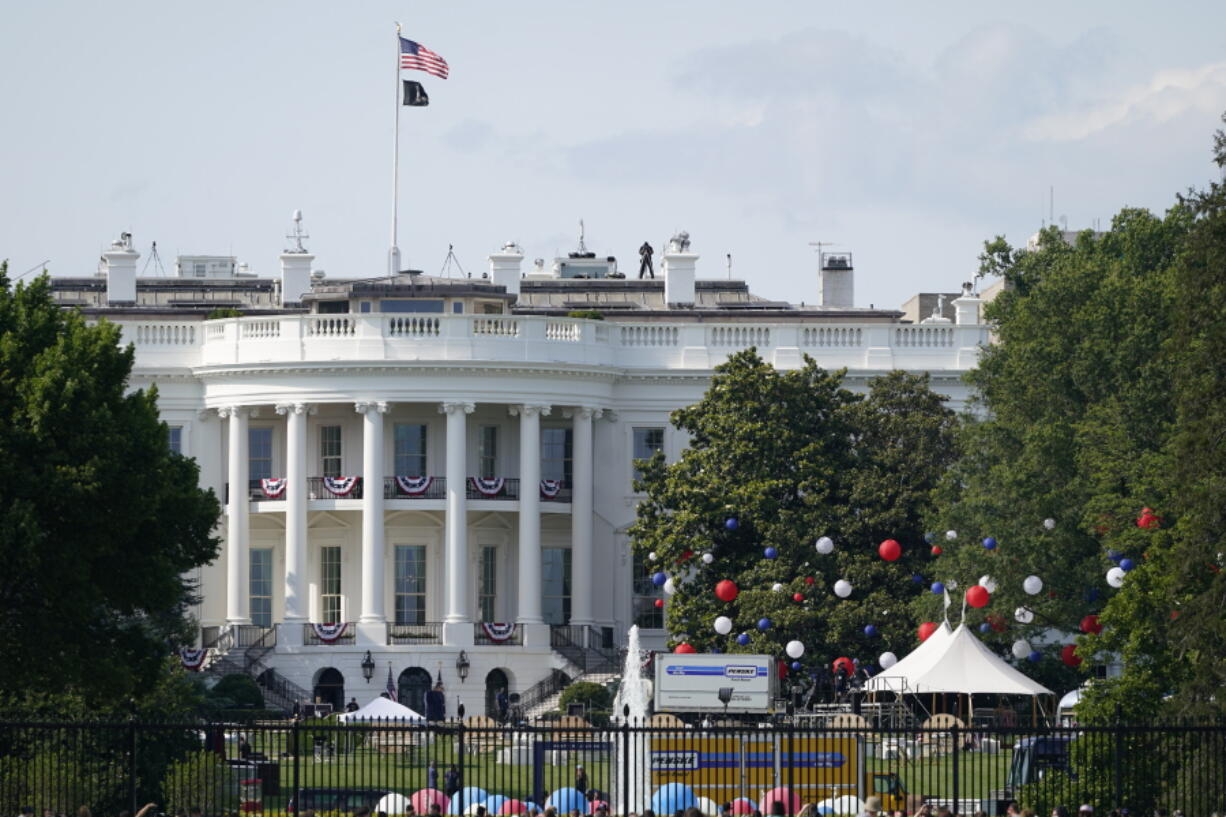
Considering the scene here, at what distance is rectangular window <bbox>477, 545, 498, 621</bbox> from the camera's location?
89562 millimetres

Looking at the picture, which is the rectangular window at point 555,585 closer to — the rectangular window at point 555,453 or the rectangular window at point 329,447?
the rectangular window at point 555,453

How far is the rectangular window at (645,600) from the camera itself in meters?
88.9

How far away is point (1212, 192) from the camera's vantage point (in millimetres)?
51875

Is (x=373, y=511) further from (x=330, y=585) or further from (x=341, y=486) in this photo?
(x=330, y=585)

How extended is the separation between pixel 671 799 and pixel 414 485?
4038 centimetres

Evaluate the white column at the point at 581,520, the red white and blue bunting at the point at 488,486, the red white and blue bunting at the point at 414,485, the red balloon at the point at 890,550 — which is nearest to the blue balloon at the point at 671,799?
the red balloon at the point at 890,550

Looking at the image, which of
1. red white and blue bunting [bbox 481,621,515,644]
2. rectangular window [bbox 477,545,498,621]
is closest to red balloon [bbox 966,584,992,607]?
red white and blue bunting [bbox 481,621,515,644]

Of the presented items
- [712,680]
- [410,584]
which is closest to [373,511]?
[410,584]

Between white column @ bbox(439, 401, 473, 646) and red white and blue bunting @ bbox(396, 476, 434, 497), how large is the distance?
26.3 inches

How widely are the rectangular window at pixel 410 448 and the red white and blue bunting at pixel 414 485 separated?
1254 mm

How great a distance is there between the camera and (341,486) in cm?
8744

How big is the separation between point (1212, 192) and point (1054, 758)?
1141 cm

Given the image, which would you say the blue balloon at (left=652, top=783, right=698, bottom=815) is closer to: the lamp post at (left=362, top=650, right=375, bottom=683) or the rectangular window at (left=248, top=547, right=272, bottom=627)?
the lamp post at (left=362, top=650, right=375, bottom=683)

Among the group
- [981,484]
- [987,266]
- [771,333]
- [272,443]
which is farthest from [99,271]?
[981,484]
